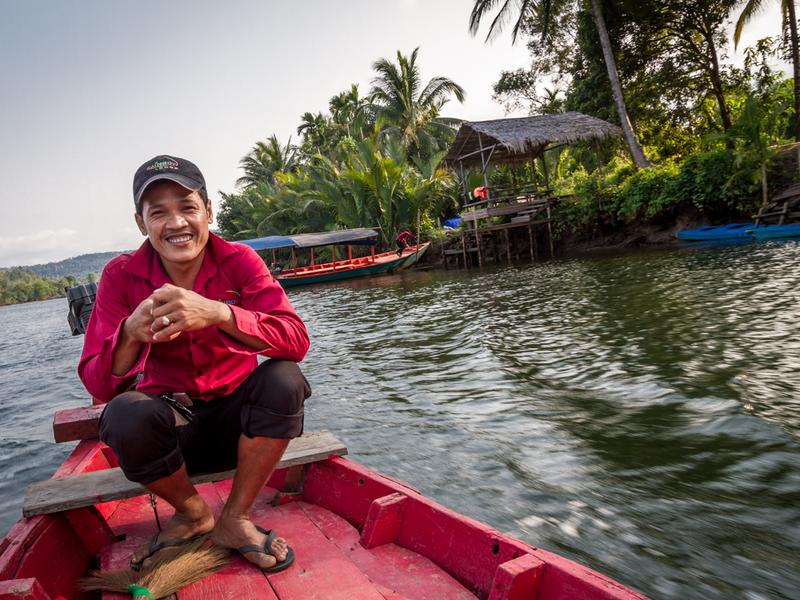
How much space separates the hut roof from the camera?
17.3m

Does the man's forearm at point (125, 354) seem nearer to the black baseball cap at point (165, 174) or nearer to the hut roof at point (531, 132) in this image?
the black baseball cap at point (165, 174)

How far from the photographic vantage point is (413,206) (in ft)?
83.6

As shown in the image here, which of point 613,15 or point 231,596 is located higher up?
point 613,15

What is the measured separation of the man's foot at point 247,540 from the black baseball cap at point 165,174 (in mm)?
1207

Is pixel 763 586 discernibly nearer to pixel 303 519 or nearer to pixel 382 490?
pixel 382 490

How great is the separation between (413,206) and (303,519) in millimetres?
23767

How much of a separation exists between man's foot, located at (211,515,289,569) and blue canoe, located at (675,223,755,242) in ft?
48.3

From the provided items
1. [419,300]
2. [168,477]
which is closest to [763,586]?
[168,477]

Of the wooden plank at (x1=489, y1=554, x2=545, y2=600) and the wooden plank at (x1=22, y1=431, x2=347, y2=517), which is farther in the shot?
the wooden plank at (x1=22, y1=431, x2=347, y2=517)

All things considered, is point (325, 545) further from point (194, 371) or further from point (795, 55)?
point (795, 55)

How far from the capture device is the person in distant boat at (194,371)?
1.86m

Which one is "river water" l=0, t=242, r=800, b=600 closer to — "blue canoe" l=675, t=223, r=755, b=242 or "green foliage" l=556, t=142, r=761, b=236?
"blue canoe" l=675, t=223, r=755, b=242

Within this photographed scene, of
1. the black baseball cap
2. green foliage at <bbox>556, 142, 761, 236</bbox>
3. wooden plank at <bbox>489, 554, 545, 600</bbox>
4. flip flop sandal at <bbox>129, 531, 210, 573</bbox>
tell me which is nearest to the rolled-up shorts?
flip flop sandal at <bbox>129, 531, 210, 573</bbox>

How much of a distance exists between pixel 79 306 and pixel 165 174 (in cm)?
423
